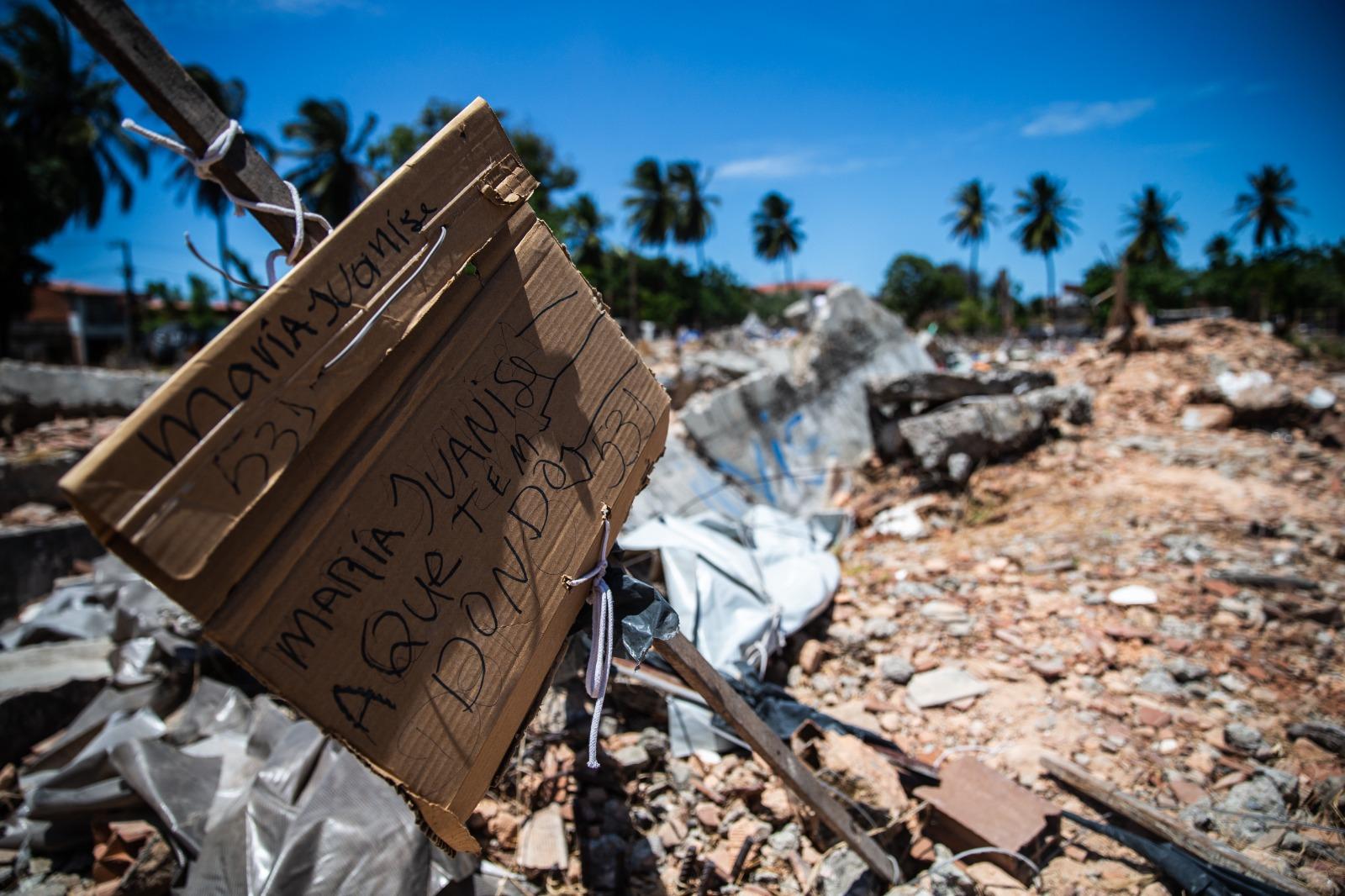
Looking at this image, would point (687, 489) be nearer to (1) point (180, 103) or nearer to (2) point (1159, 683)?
(2) point (1159, 683)

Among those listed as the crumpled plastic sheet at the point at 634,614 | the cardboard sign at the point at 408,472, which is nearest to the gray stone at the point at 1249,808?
the crumpled plastic sheet at the point at 634,614

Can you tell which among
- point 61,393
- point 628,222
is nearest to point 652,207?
point 628,222

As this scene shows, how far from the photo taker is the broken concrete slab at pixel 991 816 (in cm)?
211

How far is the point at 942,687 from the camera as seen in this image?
3.08 metres

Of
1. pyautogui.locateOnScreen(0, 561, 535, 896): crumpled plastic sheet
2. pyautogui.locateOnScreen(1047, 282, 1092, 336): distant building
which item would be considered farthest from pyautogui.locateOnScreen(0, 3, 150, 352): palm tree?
pyautogui.locateOnScreen(1047, 282, 1092, 336): distant building

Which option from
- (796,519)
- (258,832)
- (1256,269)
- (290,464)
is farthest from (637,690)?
(1256,269)

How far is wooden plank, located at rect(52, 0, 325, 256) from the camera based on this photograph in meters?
0.88

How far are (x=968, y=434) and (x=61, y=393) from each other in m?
12.3

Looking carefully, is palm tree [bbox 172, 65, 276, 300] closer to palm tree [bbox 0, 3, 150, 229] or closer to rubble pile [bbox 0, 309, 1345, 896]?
palm tree [bbox 0, 3, 150, 229]

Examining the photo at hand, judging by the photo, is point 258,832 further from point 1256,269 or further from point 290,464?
point 1256,269

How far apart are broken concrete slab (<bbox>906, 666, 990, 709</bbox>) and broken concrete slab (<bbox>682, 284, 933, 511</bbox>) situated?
3.19 m

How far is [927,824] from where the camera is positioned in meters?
2.28

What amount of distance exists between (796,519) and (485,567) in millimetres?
4333

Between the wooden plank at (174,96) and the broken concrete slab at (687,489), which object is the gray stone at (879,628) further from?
the wooden plank at (174,96)
